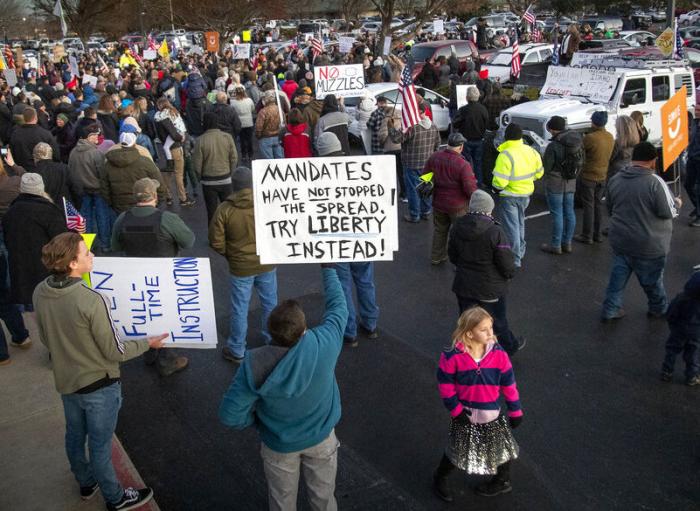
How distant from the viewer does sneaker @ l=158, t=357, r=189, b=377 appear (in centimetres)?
620

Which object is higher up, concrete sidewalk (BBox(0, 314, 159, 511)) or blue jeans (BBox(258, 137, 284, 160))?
blue jeans (BBox(258, 137, 284, 160))

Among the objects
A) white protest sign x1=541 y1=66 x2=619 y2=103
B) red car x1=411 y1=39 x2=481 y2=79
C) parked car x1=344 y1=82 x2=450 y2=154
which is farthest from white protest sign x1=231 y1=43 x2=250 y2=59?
white protest sign x1=541 y1=66 x2=619 y2=103

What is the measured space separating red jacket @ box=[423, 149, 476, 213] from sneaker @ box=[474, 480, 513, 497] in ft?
13.3

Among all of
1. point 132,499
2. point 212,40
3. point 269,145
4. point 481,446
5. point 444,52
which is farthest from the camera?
point 212,40

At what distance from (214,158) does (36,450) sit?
16.4 feet

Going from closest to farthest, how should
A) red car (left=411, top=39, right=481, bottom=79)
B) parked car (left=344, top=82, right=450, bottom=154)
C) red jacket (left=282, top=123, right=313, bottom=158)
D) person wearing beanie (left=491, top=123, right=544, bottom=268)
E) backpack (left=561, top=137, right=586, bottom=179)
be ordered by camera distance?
person wearing beanie (left=491, top=123, right=544, bottom=268)
backpack (left=561, top=137, right=586, bottom=179)
red jacket (left=282, top=123, right=313, bottom=158)
parked car (left=344, top=82, right=450, bottom=154)
red car (left=411, top=39, right=481, bottom=79)

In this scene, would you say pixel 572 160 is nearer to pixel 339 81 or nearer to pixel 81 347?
pixel 81 347

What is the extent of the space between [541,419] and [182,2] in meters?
40.4

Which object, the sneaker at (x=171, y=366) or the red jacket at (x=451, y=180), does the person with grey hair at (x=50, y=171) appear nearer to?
the sneaker at (x=171, y=366)

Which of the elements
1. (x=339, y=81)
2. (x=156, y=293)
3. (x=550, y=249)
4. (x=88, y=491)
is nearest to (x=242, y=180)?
(x=156, y=293)

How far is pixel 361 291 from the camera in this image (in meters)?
6.54

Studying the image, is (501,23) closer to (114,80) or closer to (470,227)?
(114,80)

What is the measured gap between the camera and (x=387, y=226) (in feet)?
15.3

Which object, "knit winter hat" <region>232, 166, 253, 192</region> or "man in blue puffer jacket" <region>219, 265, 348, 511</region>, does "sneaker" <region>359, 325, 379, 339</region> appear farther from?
"man in blue puffer jacket" <region>219, 265, 348, 511</region>
